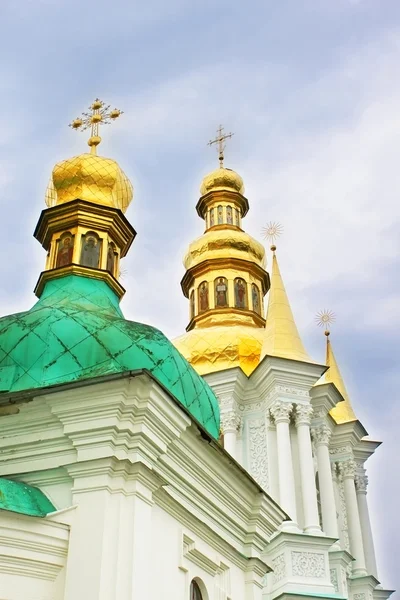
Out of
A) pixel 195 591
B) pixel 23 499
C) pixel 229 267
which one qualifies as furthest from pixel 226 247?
pixel 23 499

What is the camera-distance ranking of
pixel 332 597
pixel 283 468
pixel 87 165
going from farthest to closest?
pixel 283 468 → pixel 332 597 → pixel 87 165

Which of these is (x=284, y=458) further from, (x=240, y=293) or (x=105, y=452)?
(x=105, y=452)

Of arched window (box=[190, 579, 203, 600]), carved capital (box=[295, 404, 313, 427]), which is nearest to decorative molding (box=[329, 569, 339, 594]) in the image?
carved capital (box=[295, 404, 313, 427])

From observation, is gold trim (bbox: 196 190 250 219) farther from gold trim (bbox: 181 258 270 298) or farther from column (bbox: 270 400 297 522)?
column (bbox: 270 400 297 522)

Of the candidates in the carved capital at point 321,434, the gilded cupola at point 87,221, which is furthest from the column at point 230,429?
the gilded cupola at point 87,221

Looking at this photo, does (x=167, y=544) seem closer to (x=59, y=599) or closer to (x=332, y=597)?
(x=59, y=599)

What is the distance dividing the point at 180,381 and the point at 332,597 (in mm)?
8963

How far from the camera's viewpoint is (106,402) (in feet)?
25.3

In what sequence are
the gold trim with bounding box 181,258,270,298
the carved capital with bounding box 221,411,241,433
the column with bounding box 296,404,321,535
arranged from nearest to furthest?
the column with bounding box 296,404,321,535 → the carved capital with bounding box 221,411,241,433 → the gold trim with bounding box 181,258,270,298

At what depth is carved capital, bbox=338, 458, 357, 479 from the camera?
2253 cm

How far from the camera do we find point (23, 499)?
24.2 ft

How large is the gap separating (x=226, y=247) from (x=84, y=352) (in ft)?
58.6

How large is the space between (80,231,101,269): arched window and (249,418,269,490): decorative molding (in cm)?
886

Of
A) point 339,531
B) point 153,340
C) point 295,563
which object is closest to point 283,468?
point 295,563
